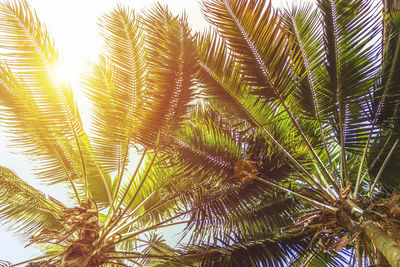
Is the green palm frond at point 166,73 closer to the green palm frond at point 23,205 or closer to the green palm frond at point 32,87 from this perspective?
the green palm frond at point 32,87

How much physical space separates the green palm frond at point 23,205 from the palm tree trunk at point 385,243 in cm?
298

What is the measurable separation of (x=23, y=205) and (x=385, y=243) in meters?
4.19

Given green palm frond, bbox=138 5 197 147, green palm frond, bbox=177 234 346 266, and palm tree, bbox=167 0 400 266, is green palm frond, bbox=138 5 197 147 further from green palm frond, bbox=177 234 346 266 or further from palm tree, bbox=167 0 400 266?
green palm frond, bbox=177 234 346 266

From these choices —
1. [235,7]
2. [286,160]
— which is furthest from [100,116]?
[286,160]

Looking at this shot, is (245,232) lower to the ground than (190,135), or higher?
lower

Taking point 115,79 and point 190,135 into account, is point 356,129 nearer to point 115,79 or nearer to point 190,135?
point 190,135

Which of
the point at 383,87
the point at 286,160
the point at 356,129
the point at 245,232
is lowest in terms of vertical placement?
the point at 245,232

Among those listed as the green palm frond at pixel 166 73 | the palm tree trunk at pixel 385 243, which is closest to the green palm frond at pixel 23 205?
the green palm frond at pixel 166 73

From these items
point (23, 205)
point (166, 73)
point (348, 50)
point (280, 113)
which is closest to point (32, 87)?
point (166, 73)

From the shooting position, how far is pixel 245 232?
3.32m

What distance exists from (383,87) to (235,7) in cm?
166

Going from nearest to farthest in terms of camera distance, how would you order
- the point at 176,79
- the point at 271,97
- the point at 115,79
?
the point at 176,79 → the point at 271,97 → the point at 115,79

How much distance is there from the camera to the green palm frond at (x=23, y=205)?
3588 mm

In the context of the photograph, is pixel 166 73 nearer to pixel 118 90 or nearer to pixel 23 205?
pixel 118 90
